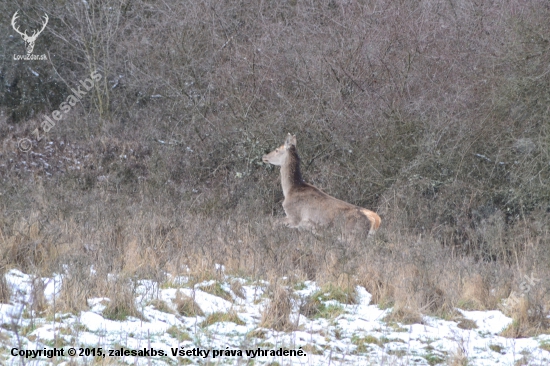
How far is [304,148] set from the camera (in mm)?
13852

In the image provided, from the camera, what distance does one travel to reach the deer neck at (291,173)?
11.0 metres

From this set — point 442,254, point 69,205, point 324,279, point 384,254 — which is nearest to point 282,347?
point 324,279

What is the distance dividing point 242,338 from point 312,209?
4851 millimetres

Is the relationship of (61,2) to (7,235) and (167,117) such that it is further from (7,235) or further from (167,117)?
(7,235)

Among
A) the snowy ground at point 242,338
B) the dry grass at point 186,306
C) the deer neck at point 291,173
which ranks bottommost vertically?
the snowy ground at point 242,338

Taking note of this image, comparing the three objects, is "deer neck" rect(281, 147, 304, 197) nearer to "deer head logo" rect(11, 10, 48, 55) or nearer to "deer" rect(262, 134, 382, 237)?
"deer" rect(262, 134, 382, 237)

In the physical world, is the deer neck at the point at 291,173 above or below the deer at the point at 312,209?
above

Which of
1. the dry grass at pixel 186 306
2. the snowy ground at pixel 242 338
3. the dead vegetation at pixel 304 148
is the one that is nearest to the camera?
the snowy ground at pixel 242 338

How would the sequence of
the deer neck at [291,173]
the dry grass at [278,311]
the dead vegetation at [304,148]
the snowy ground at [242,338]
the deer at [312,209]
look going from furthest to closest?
the deer neck at [291,173] < the deer at [312,209] < the dead vegetation at [304,148] < the dry grass at [278,311] < the snowy ground at [242,338]
